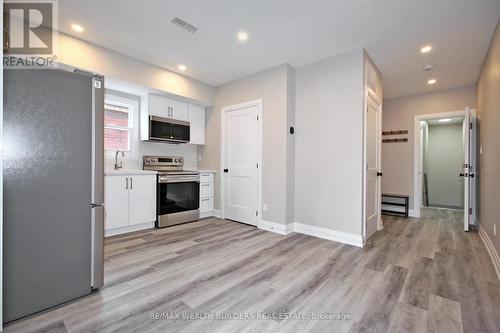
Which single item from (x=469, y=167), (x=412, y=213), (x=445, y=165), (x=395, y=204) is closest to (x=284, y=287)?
(x=469, y=167)

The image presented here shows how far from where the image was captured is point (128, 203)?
134 inches

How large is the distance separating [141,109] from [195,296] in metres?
3.35

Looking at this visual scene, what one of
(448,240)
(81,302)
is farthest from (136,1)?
(448,240)

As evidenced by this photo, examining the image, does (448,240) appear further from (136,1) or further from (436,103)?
(136,1)

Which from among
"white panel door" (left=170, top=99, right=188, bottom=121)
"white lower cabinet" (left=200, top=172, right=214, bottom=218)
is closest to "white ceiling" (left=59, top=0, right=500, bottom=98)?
"white panel door" (left=170, top=99, right=188, bottom=121)

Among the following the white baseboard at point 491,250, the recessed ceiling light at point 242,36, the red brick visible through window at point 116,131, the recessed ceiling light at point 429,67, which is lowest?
the white baseboard at point 491,250

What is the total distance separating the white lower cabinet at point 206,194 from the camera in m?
4.42

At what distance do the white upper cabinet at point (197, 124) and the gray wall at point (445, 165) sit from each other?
6287 millimetres

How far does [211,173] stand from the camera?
4566 millimetres

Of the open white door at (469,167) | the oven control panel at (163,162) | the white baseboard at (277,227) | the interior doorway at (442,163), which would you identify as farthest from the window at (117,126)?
the interior doorway at (442,163)

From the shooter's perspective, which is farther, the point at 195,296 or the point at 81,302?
the point at 195,296

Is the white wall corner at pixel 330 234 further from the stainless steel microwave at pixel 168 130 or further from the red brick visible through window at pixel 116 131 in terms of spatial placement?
the red brick visible through window at pixel 116 131

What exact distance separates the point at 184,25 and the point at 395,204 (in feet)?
17.0

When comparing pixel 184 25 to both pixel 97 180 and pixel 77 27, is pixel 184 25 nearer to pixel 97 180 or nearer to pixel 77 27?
pixel 77 27
